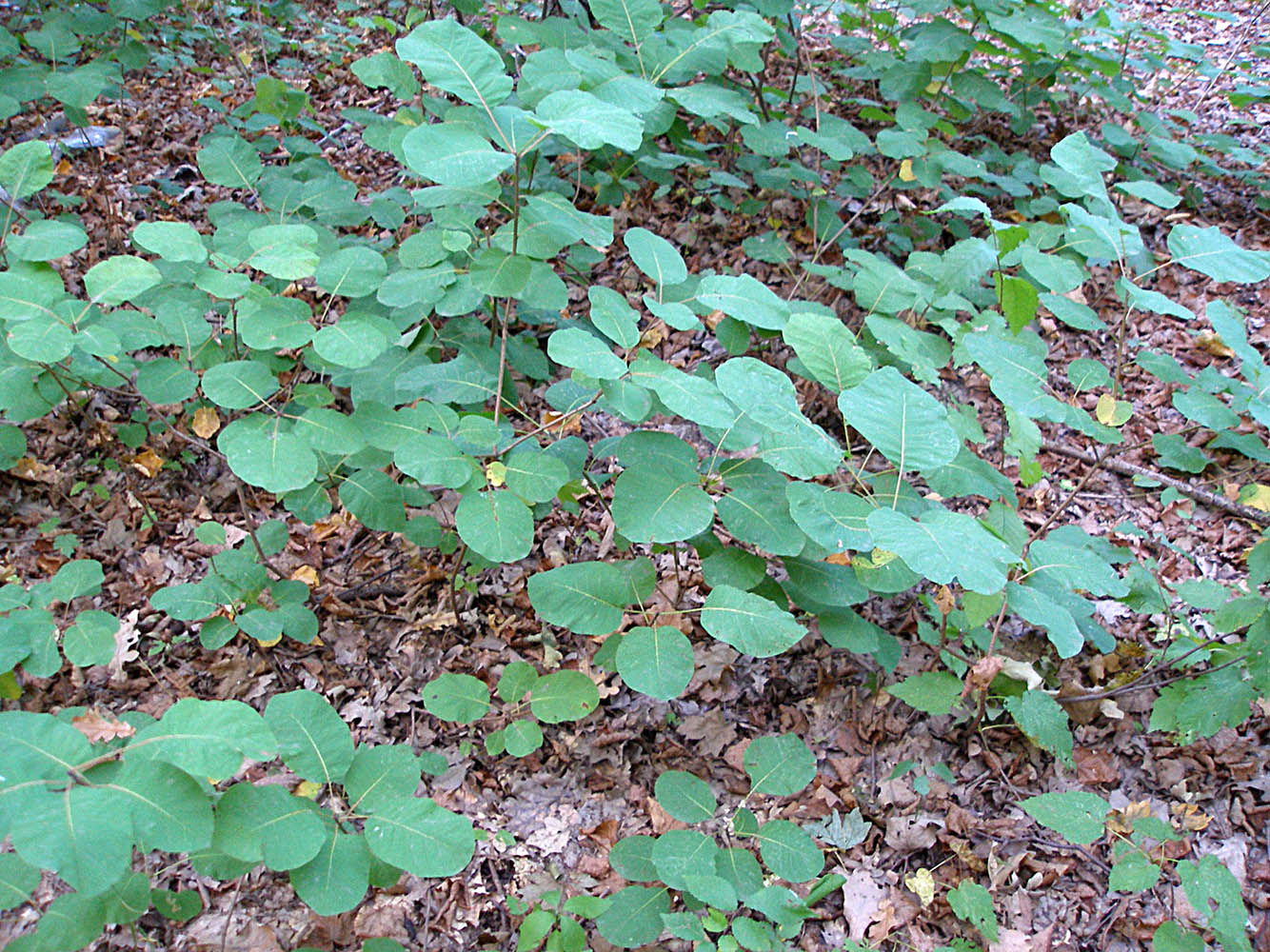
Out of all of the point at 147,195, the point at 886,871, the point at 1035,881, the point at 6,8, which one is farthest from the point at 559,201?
the point at 6,8

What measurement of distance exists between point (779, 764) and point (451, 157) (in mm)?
1744

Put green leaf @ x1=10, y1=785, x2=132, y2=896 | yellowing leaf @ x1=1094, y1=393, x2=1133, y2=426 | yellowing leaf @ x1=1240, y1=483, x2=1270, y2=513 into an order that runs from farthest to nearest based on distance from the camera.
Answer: yellowing leaf @ x1=1240, y1=483, x2=1270, y2=513, yellowing leaf @ x1=1094, y1=393, x2=1133, y2=426, green leaf @ x1=10, y1=785, x2=132, y2=896

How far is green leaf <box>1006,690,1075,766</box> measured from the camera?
212cm

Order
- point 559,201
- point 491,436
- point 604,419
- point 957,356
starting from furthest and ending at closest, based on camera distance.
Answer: point 604,419, point 957,356, point 559,201, point 491,436

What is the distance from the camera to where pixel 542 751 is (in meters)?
2.45

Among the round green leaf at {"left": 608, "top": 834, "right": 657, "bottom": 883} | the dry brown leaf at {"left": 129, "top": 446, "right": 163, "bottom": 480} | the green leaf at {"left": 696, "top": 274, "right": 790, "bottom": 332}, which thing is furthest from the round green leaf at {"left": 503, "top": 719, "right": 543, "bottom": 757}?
the dry brown leaf at {"left": 129, "top": 446, "right": 163, "bottom": 480}

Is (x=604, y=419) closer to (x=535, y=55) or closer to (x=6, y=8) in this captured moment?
(x=535, y=55)

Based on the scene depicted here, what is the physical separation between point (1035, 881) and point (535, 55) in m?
2.82

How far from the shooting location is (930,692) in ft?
7.43

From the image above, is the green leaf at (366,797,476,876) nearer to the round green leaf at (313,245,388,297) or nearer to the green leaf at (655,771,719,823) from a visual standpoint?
the green leaf at (655,771,719,823)

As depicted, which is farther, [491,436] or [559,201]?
[559,201]

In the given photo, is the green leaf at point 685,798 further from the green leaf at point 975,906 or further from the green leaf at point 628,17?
the green leaf at point 628,17

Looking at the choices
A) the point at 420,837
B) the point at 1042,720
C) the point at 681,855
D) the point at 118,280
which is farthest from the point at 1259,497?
the point at 118,280

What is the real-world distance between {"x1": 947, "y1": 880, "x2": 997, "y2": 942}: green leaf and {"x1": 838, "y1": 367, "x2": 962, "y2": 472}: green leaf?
1149 millimetres
